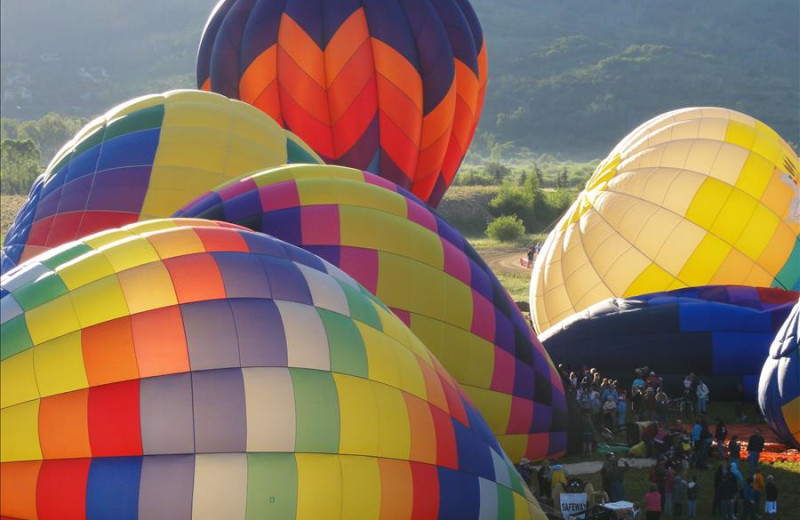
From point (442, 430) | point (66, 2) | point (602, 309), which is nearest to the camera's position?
point (442, 430)

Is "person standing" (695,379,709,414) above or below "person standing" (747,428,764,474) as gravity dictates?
above

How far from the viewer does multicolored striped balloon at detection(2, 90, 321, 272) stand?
10781 mm

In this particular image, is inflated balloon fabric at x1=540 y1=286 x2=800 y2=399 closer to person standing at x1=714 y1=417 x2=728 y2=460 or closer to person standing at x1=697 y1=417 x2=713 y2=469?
person standing at x1=714 y1=417 x2=728 y2=460

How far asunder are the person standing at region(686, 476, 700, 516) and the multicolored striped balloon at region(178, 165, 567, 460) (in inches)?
49.8

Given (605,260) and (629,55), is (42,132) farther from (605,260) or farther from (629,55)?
(605,260)

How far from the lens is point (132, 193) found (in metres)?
10.9

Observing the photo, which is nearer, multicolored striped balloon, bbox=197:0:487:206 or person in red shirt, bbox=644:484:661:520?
person in red shirt, bbox=644:484:661:520

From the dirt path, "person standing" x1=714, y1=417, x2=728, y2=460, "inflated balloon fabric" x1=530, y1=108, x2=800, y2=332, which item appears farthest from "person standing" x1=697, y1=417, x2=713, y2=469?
the dirt path

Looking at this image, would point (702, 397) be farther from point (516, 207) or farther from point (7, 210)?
point (7, 210)

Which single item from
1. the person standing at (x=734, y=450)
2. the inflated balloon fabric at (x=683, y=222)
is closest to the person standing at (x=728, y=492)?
the person standing at (x=734, y=450)

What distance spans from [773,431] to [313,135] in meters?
7.29

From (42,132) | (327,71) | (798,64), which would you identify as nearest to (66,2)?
(42,132)

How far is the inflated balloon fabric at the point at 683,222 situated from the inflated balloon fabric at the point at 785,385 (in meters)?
3.48

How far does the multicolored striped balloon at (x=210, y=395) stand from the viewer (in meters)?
5.25
